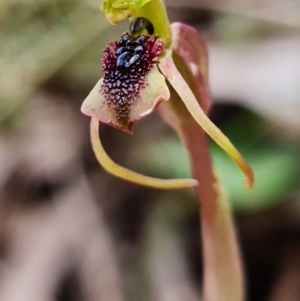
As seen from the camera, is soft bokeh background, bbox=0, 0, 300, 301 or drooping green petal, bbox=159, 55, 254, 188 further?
soft bokeh background, bbox=0, 0, 300, 301

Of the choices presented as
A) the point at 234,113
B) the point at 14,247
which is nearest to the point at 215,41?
the point at 234,113

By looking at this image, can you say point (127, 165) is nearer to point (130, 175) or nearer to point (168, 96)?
point (130, 175)

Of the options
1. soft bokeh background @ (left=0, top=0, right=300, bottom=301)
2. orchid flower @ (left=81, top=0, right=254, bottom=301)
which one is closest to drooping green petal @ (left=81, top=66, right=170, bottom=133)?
orchid flower @ (left=81, top=0, right=254, bottom=301)

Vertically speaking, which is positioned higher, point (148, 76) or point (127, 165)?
point (148, 76)

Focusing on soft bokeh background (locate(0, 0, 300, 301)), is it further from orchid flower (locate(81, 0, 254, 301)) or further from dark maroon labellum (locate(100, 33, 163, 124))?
dark maroon labellum (locate(100, 33, 163, 124))

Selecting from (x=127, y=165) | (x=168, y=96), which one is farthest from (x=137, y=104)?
(x=127, y=165)

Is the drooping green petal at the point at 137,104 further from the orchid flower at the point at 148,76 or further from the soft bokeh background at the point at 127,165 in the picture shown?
the soft bokeh background at the point at 127,165

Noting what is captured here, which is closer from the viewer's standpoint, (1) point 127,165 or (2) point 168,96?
(2) point 168,96

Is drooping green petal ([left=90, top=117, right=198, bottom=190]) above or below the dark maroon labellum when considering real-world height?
below
